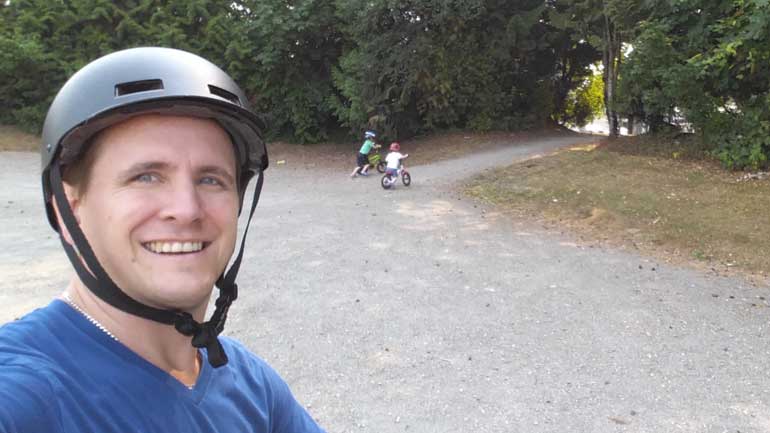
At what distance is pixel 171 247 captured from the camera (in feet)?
4.14

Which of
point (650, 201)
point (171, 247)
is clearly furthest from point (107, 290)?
point (650, 201)

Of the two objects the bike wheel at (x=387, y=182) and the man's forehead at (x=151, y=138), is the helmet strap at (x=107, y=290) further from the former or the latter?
the bike wheel at (x=387, y=182)

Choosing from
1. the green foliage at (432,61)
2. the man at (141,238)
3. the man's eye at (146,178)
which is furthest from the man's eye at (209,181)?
the green foliage at (432,61)

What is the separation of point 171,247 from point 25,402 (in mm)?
411

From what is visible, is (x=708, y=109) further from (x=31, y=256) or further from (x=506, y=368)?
(x=31, y=256)

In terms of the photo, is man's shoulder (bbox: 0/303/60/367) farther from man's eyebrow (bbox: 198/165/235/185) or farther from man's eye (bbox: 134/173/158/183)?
man's eyebrow (bbox: 198/165/235/185)

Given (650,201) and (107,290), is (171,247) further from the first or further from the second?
(650,201)

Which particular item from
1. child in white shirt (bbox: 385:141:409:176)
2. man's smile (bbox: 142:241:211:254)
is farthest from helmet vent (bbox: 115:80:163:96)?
child in white shirt (bbox: 385:141:409:176)

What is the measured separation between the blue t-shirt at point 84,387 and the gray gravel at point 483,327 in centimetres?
250

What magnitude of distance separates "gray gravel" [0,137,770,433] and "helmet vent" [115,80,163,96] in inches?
110

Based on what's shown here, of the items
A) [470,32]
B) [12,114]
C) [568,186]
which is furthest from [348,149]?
[12,114]

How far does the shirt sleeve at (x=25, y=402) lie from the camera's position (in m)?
0.98

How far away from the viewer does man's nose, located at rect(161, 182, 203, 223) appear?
1.25m

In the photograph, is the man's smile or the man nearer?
the man
